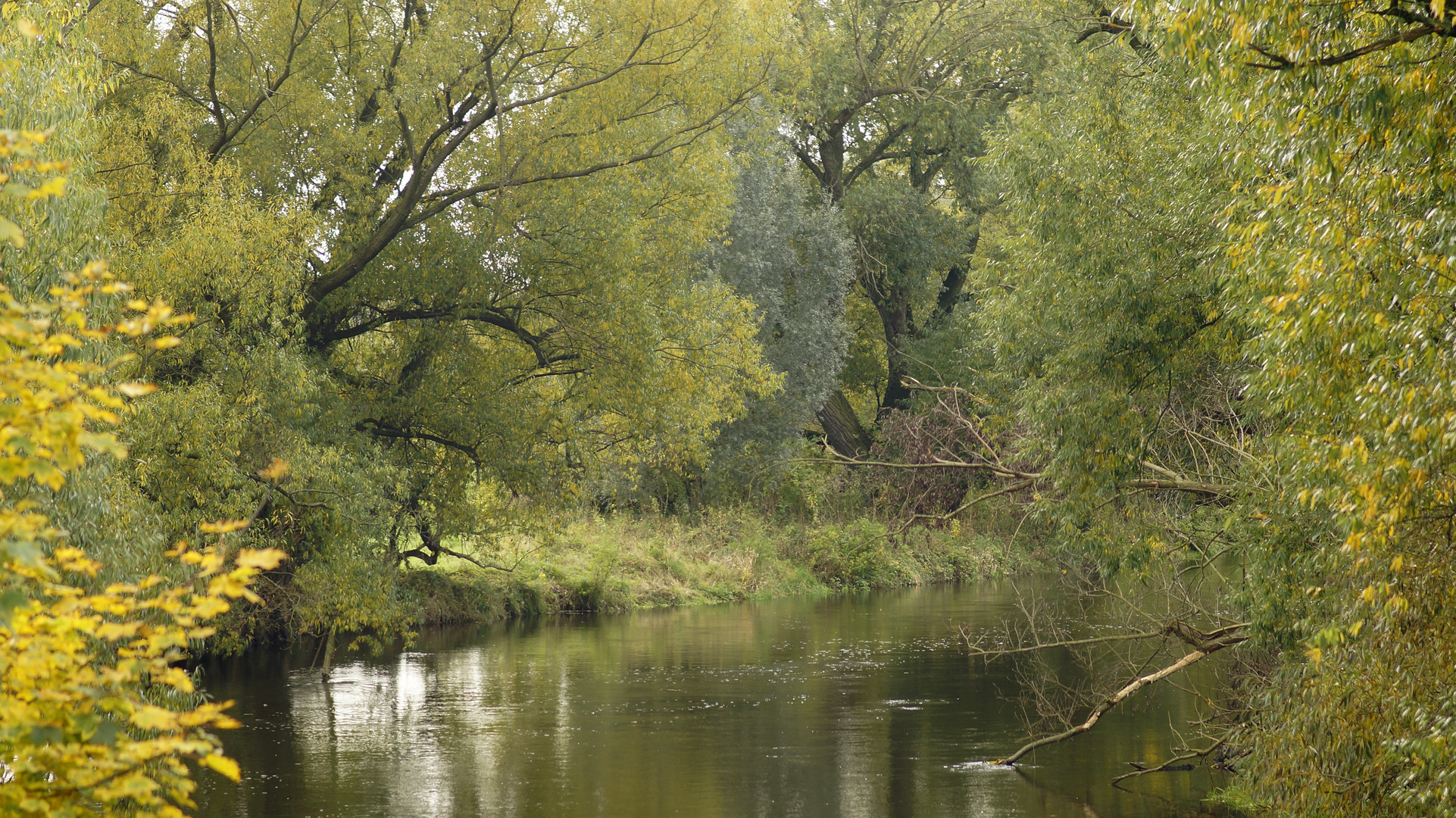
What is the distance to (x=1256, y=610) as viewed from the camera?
488 inches

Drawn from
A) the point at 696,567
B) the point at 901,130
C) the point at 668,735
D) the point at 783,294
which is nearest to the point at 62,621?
the point at 668,735

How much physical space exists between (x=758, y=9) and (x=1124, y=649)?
13960mm

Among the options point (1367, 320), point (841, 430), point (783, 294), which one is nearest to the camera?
point (1367, 320)

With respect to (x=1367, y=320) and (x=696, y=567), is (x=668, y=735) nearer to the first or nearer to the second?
(x=1367, y=320)

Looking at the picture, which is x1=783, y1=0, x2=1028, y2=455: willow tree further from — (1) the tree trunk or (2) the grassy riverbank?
(1) the tree trunk

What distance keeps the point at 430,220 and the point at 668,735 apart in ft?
33.4

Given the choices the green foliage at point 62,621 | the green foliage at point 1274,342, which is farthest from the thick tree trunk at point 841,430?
the green foliage at point 62,621

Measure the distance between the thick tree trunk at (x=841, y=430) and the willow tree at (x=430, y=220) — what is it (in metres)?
16.4

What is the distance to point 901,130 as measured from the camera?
4069 cm

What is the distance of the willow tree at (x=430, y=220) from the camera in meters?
18.0

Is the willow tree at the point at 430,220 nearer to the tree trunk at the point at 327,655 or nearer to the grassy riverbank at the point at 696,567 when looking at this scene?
the tree trunk at the point at 327,655

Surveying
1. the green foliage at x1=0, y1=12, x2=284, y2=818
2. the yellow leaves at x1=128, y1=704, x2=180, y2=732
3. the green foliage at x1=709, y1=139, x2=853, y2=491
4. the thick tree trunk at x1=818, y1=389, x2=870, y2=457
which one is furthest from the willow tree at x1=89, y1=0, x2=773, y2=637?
the thick tree trunk at x1=818, y1=389, x2=870, y2=457

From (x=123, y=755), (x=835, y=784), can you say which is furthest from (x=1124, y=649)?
(x=123, y=755)

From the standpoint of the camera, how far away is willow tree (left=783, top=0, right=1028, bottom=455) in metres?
37.6
